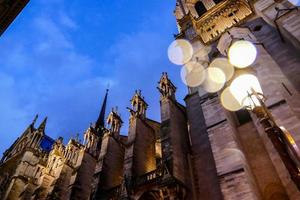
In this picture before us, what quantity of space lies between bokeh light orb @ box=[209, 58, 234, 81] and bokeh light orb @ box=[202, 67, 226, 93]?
196 mm

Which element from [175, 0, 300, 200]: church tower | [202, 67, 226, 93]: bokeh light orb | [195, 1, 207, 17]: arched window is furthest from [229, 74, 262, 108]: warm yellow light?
[195, 1, 207, 17]: arched window

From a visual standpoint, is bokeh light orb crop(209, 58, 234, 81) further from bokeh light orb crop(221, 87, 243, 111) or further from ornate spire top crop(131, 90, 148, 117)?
ornate spire top crop(131, 90, 148, 117)

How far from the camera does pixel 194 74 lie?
15.0 meters

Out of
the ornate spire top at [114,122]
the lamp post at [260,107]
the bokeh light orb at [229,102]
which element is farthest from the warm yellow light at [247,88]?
the ornate spire top at [114,122]

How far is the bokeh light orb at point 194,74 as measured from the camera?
47.6ft

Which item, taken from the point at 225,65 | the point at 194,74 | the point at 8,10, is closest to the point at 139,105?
the point at 194,74

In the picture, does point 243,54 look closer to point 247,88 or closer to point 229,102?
point 247,88

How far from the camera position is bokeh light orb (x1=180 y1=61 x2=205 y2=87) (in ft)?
47.6

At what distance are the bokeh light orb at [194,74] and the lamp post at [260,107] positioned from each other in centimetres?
845

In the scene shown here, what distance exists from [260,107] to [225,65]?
943 centimetres

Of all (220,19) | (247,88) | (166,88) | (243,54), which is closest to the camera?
(247,88)

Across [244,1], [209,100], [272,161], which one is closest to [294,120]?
[272,161]

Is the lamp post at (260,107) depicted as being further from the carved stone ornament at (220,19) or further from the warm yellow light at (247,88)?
the carved stone ornament at (220,19)

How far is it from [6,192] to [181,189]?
18.8m
